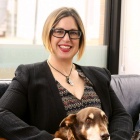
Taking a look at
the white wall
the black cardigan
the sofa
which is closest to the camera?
the black cardigan

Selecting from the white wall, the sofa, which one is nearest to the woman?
the sofa

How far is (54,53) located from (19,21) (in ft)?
4.05

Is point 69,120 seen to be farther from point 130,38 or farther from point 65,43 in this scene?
point 130,38

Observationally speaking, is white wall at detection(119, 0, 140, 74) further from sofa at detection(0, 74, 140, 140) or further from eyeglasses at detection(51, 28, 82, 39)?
eyeglasses at detection(51, 28, 82, 39)

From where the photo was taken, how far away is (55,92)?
5.18 feet

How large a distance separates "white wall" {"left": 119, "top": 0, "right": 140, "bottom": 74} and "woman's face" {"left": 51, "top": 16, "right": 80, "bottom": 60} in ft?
5.42

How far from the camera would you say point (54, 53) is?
1.71 metres

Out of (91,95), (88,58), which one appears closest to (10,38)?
(88,58)

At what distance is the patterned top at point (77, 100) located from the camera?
1.58 m

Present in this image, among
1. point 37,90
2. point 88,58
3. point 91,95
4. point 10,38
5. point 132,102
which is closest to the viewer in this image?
point 37,90

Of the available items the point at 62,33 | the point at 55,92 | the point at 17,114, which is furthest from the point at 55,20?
the point at 17,114

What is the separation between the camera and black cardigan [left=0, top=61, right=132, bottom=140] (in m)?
1.44

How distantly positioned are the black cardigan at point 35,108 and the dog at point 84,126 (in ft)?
0.26

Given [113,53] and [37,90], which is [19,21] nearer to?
[113,53]
